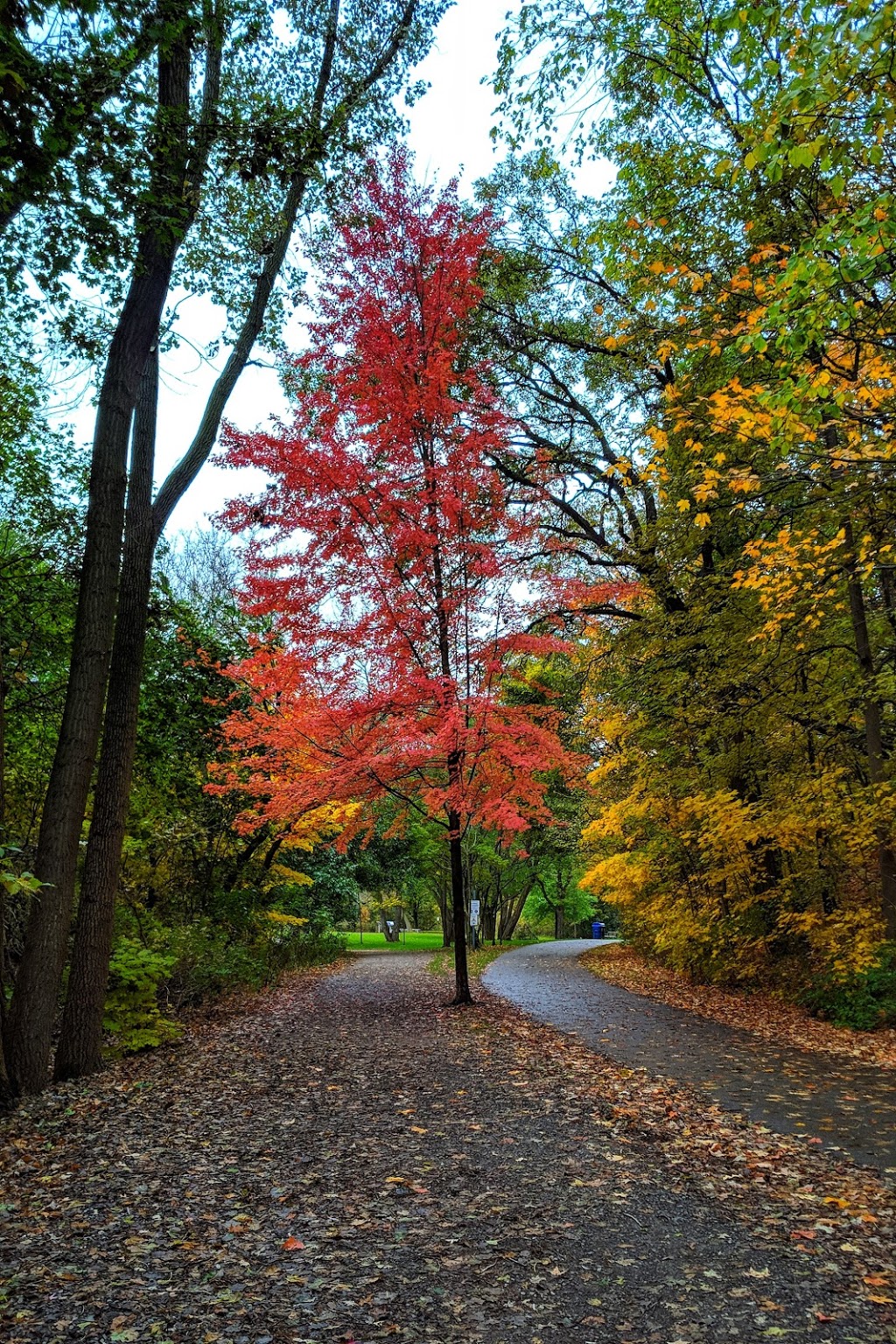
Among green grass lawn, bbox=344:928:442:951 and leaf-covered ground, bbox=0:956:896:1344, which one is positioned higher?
leaf-covered ground, bbox=0:956:896:1344

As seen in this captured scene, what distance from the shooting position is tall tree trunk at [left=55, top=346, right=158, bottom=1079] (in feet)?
21.7

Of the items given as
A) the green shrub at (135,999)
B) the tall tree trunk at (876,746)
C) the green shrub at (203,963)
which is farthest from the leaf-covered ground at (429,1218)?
the tall tree trunk at (876,746)

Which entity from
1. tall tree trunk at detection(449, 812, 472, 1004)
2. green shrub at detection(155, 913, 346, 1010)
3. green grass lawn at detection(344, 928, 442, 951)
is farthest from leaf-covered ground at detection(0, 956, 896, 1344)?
green grass lawn at detection(344, 928, 442, 951)

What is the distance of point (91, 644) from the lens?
664 cm

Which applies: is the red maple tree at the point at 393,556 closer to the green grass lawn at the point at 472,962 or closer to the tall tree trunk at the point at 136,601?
the tall tree trunk at the point at 136,601

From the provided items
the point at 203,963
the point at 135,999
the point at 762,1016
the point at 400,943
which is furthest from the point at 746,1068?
the point at 400,943

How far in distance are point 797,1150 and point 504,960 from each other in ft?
52.0

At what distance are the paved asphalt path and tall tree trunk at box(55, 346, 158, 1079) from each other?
5.04m

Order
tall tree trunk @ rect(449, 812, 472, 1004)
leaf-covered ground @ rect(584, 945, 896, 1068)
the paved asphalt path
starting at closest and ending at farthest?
the paved asphalt path → leaf-covered ground @ rect(584, 945, 896, 1068) → tall tree trunk @ rect(449, 812, 472, 1004)

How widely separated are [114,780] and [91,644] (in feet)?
4.45

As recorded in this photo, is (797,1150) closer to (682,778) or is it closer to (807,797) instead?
(807,797)

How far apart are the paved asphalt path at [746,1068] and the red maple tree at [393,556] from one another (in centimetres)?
278

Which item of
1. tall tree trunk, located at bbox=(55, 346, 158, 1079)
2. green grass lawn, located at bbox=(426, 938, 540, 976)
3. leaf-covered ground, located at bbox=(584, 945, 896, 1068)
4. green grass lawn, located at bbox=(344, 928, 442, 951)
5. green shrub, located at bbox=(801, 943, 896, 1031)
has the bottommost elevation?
green grass lawn, located at bbox=(344, 928, 442, 951)

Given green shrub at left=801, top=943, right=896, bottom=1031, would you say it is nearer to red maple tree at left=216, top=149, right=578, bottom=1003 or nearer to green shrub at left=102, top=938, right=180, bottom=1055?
red maple tree at left=216, top=149, right=578, bottom=1003
